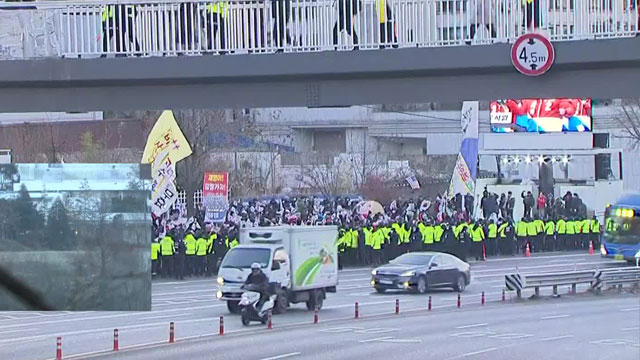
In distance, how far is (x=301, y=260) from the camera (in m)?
30.4

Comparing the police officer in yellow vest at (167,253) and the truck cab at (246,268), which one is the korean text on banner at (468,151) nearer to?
the police officer in yellow vest at (167,253)

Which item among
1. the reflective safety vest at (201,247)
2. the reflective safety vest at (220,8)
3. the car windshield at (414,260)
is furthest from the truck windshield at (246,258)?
the reflective safety vest at (220,8)

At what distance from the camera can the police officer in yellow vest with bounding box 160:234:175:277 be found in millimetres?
37766

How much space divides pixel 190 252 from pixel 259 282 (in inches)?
487

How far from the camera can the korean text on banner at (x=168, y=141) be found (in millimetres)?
33438

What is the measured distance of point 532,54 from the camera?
17.1 metres

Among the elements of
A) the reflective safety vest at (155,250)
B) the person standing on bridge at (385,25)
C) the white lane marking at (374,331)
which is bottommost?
the white lane marking at (374,331)

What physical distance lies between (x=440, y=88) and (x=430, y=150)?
184 feet

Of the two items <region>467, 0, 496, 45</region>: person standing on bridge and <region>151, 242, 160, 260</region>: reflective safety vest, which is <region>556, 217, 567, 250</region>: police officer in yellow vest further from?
<region>467, 0, 496, 45</region>: person standing on bridge

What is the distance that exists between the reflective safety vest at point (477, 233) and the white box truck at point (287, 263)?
15.2 meters

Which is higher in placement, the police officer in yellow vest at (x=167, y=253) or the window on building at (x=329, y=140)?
the window on building at (x=329, y=140)

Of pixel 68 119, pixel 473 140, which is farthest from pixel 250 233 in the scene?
pixel 68 119

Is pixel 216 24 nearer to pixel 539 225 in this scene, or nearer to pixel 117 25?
pixel 117 25

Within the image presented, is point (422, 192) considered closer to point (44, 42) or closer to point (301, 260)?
point (301, 260)
